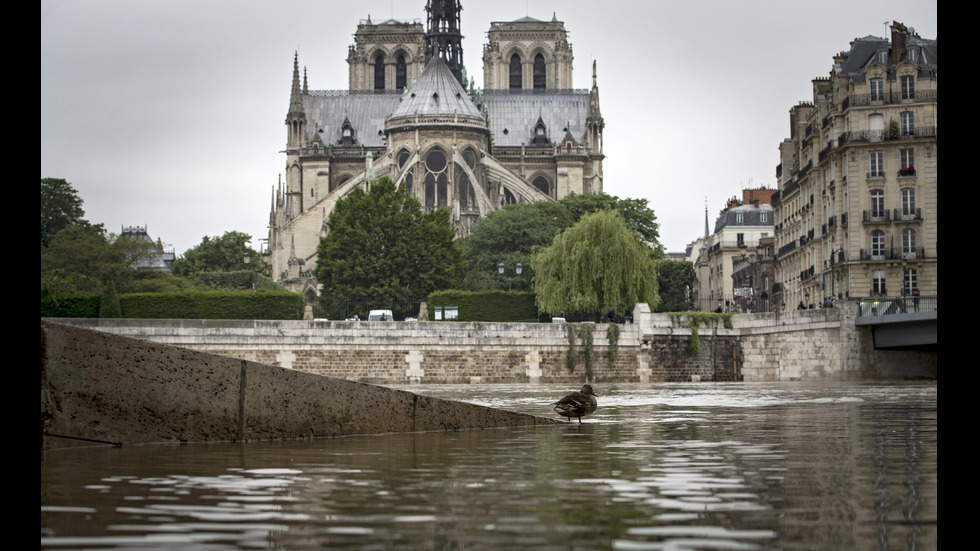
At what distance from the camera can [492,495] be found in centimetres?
773

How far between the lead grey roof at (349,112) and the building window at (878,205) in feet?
210

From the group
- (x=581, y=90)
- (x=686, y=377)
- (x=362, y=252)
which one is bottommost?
(x=686, y=377)

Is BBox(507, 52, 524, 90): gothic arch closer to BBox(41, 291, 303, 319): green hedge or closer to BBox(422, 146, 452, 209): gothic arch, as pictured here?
BBox(422, 146, 452, 209): gothic arch

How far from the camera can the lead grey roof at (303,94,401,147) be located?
11338 cm

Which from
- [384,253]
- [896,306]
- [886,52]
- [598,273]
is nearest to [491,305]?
[598,273]

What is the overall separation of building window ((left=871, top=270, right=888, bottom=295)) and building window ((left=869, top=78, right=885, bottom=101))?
6.95 m

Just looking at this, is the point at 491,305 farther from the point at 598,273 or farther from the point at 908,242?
the point at 908,242

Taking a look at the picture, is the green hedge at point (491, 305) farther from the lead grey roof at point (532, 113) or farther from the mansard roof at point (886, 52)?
the lead grey roof at point (532, 113)

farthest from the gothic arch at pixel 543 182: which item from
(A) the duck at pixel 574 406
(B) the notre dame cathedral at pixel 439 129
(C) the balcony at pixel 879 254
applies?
(A) the duck at pixel 574 406

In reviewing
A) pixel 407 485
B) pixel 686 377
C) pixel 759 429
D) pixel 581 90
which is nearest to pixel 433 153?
pixel 581 90

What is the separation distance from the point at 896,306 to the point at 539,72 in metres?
79.2
